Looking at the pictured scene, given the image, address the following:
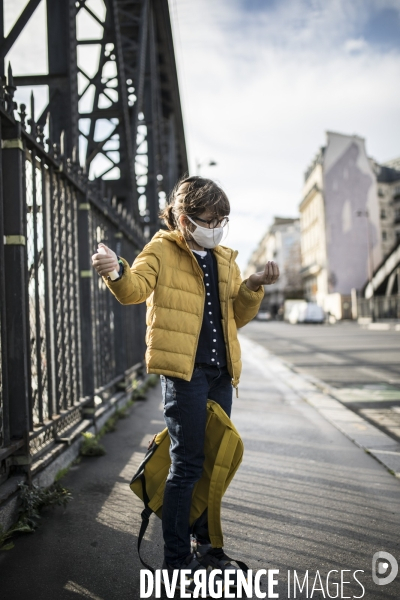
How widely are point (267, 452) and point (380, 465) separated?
91 cm

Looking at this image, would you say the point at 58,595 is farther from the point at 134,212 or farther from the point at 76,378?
the point at 134,212

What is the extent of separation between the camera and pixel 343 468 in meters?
3.96

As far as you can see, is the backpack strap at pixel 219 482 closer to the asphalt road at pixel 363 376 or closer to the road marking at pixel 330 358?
the asphalt road at pixel 363 376

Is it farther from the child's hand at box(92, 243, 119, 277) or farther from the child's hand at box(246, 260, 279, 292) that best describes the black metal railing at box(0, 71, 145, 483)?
the child's hand at box(246, 260, 279, 292)

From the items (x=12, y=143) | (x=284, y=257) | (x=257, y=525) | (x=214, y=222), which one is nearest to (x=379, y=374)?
(x=257, y=525)

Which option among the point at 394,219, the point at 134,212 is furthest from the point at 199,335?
the point at 394,219

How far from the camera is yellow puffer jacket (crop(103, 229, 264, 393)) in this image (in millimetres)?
2312

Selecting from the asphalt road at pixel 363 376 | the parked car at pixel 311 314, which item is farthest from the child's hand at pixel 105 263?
the parked car at pixel 311 314

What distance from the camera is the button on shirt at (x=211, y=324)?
2.45 m

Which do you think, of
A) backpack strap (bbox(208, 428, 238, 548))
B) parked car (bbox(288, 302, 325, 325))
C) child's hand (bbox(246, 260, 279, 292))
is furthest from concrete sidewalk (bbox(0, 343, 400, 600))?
parked car (bbox(288, 302, 325, 325))

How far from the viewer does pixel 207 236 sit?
2475 millimetres

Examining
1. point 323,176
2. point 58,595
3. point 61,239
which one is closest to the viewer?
point 58,595

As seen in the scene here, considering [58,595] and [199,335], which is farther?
[199,335]

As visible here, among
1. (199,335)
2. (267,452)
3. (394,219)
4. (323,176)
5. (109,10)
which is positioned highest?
(323,176)
